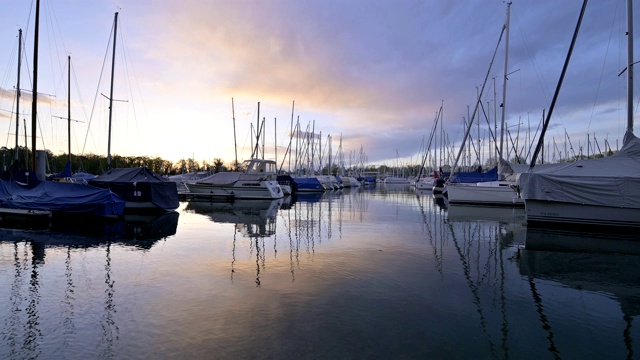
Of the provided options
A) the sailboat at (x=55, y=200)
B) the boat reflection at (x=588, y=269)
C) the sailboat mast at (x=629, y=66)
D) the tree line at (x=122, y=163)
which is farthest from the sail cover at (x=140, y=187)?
the tree line at (x=122, y=163)

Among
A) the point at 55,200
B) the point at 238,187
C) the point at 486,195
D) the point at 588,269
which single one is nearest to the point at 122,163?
the point at 238,187

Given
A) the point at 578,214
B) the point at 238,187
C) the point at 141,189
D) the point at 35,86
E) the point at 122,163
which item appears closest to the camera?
the point at 578,214

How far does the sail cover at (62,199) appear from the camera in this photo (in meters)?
16.5

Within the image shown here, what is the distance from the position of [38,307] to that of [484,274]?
28.9 ft

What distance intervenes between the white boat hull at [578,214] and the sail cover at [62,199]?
62.3 ft

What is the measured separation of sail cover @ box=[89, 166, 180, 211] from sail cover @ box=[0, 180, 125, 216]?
12.6 ft

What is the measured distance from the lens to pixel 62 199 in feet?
55.0

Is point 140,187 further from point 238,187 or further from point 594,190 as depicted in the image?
point 594,190

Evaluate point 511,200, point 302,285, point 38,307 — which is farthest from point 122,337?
point 511,200

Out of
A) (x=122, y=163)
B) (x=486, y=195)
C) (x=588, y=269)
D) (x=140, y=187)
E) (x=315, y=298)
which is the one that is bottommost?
(x=588, y=269)

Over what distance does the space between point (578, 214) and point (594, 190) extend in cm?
121

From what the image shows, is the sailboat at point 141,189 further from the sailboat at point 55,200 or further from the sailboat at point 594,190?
the sailboat at point 594,190

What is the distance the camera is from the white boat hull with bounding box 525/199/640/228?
15.2 m

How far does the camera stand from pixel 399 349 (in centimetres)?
471
